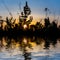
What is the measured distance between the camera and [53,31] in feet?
396

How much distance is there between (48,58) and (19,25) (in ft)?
315

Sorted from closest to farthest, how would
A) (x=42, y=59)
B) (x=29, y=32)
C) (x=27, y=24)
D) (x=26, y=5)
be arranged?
1. (x=42, y=59)
2. (x=26, y=5)
3. (x=27, y=24)
4. (x=29, y=32)

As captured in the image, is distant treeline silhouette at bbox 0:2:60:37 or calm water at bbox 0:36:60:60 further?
distant treeline silhouette at bbox 0:2:60:37

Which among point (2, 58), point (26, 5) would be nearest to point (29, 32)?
point (26, 5)

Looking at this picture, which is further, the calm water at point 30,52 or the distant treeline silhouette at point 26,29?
the distant treeline silhouette at point 26,29

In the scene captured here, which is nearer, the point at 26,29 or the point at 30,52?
the point at 30,52

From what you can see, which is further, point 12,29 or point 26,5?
point 12,29

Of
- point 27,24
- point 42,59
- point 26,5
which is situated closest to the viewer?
point 42,59

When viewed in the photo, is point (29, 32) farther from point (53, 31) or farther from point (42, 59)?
point (42, 59)

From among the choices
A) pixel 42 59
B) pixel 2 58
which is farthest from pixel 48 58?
pixel 2 58

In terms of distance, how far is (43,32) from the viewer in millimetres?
115062

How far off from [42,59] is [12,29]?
97959 mm

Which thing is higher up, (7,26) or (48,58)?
(7,26)

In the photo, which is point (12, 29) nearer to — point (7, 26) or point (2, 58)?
point (7, 26)
